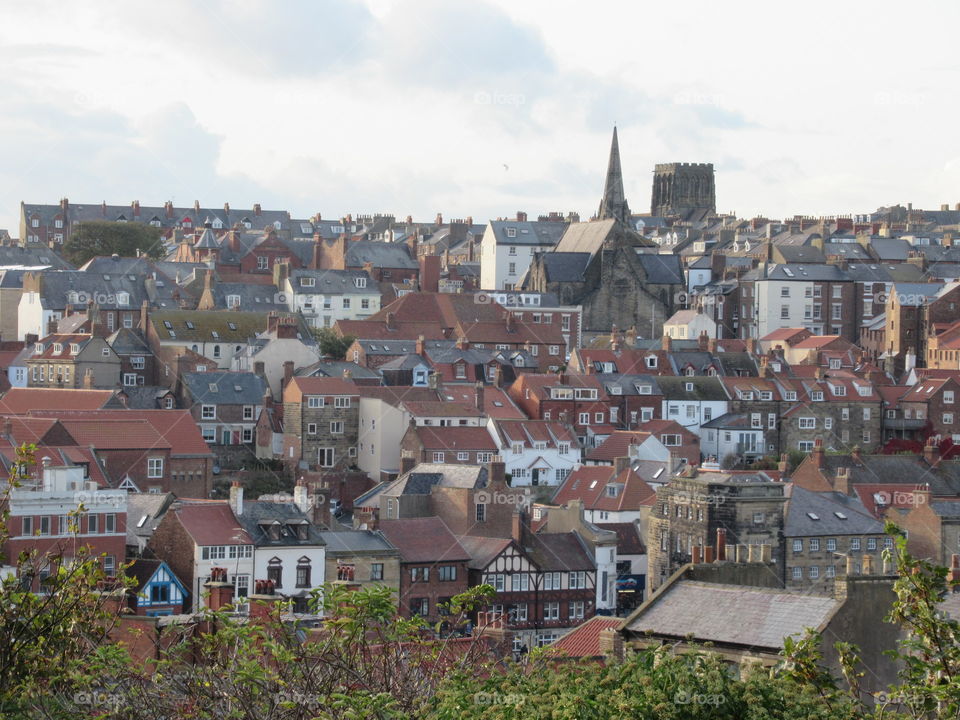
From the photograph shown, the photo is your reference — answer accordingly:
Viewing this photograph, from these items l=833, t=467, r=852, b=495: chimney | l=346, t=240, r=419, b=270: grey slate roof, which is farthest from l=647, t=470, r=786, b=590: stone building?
l=346, t=240, r=419, b=270: grey slate roof

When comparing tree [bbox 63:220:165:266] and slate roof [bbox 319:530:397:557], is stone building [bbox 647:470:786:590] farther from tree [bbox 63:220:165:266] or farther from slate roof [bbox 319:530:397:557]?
tree [bbox 63:220:165:266]

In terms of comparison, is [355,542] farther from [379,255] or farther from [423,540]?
[379,255]

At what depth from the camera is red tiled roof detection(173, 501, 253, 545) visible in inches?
1850

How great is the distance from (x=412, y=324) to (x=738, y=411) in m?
17.0

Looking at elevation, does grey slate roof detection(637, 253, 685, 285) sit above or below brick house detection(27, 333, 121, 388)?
above

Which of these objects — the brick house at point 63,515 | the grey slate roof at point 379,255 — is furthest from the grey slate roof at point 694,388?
the brick house at point 63,515

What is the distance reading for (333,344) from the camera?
80.2 m

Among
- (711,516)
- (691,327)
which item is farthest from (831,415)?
(711,516)

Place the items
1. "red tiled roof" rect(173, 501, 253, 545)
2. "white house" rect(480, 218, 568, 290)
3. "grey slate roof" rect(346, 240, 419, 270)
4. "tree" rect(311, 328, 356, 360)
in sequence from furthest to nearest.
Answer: "white house" rect(480, 218, 568, 290)
"grey slate roof" rect(346, 240, 419, 270)
"tree" rect(311, 328, 356, 360)
"red tiled roof" rect(173, 501, 253, 545)

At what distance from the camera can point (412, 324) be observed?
278 feet

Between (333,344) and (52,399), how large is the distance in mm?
15862

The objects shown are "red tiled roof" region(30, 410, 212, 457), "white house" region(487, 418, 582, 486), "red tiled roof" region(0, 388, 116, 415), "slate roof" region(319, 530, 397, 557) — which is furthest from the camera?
"white house" region(487, 418, 582, 486)

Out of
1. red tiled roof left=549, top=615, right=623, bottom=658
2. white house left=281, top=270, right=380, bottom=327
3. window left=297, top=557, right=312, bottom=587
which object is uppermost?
white house left=281, top=270, right=380, bottom=327

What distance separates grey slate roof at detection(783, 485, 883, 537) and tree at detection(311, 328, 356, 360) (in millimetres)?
29293
